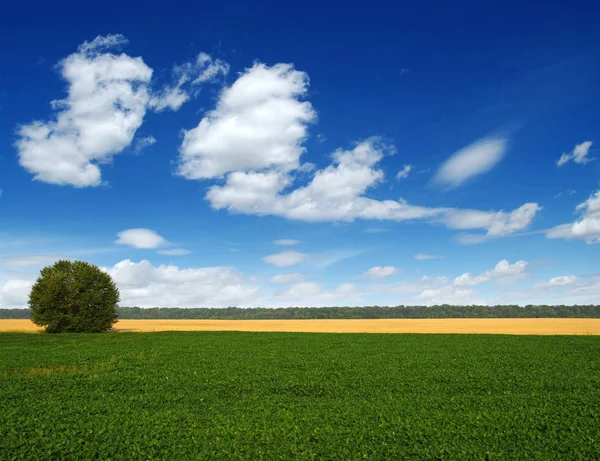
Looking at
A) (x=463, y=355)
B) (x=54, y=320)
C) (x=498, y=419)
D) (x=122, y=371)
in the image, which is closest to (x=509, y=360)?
(x=463, y=355)

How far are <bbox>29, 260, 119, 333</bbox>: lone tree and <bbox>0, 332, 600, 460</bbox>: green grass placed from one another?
3401 centimetres

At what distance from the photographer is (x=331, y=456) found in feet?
48.7

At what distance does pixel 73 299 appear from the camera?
→ 2862 inches

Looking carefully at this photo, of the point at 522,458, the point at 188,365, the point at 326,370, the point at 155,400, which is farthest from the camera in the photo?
the point at 188,365

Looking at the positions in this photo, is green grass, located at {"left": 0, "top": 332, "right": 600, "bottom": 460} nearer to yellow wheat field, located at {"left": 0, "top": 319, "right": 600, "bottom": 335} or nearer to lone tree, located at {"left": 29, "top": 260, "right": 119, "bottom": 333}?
lone tree, located at {"left": 29, "top": 260, "right": 119, "bottom": 333}

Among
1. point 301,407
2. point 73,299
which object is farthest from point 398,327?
point 301,407

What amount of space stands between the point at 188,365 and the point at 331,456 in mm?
22701

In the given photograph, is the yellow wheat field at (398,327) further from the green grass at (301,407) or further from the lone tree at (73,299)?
the green grass at (301,407)

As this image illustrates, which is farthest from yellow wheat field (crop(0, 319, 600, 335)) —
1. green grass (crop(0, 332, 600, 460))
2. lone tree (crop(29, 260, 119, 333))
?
green grass (crop(0, 332, 600, 460))

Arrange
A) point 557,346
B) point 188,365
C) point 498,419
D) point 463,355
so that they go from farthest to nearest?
point 557,346
point 463,355
point 188,365
point 498,419

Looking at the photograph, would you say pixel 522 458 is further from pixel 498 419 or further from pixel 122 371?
pixel 122 371

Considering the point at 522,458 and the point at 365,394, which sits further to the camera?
the point at 365,394

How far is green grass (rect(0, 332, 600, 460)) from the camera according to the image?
1551 centimetres

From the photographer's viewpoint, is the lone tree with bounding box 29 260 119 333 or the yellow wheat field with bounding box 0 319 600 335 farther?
the yellow wheat field with bounding box 0 319 600 335
